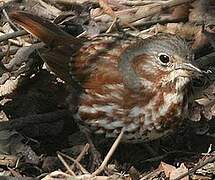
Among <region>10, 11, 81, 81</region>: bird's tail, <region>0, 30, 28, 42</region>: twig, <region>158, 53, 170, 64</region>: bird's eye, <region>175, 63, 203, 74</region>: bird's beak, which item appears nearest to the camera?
<region>175, 63, 203, 74</region>: bird's beak

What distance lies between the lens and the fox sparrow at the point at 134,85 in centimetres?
505

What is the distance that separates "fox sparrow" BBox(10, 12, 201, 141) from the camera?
5051 mm

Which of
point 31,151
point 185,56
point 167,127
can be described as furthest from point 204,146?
point 31,151

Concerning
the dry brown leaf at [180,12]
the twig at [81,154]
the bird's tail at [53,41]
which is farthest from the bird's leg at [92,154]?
the dry brown leaf at [180,12]

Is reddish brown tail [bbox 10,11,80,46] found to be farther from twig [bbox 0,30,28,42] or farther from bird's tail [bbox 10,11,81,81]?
twig [bbox 0,30,28,42]

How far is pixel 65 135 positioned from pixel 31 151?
40 centimetres

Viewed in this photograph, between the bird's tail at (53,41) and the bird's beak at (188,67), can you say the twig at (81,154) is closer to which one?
the bird's tail at (53,41)

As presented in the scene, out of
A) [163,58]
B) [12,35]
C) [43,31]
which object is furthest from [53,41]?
[163,58]

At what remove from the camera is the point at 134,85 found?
5.21m

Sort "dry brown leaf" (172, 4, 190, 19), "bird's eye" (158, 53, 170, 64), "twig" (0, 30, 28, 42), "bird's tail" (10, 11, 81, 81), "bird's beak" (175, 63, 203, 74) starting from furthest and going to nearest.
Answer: "dry brown leaf" (172, 4, 190, 19) → "twig" (0, 30, 28, 42) → "bird's tail" (10, 11, 81, 81) → "bird's eye" (158, 53, 170, 64) → "bird's beak" (175, 63, 203, 74)

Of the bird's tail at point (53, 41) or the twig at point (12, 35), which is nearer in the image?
the bird's tail at point (53, 41)

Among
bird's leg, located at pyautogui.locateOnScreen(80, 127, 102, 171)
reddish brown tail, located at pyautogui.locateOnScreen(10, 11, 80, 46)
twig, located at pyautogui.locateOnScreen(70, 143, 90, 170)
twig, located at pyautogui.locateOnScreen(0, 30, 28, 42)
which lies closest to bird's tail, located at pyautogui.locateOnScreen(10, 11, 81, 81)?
reddish brown tail, located at pyautogui.locateOnScreen(10, 11, 80, 46)

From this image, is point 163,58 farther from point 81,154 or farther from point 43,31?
point 43,31

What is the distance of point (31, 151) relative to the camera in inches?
213
